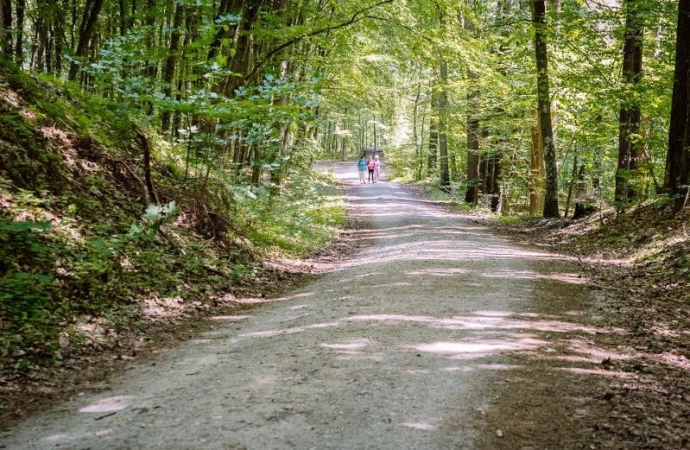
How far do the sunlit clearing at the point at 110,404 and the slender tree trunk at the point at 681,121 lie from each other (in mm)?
11324

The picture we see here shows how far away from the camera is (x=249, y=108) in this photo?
841cm

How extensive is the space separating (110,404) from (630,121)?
1446 centimetres

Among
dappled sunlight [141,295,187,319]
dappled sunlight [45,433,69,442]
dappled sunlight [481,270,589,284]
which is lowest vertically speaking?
dappled sunlight [45,433,69,442]

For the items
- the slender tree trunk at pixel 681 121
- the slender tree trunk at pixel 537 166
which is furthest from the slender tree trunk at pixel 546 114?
the slender tree trunk at pixel 681 121

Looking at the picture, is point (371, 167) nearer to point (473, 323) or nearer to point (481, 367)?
point (473, 323)

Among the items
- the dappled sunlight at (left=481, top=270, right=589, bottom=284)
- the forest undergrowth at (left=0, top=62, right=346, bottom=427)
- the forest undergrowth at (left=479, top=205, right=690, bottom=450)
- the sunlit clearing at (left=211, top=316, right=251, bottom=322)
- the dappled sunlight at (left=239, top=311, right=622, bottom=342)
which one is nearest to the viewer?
the forest undergrowth at (left=479, top=205, right=690, bottom=450)

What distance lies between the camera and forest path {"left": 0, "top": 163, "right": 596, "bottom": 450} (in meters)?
3.94

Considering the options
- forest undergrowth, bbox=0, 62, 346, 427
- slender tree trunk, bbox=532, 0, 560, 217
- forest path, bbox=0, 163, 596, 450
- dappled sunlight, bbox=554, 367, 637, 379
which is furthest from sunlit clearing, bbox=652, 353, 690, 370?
slender tree trunk, bbox=532, 0, 560, 217

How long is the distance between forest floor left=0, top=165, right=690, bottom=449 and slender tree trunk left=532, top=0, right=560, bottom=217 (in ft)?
24.5

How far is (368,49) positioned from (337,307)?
13401 mm

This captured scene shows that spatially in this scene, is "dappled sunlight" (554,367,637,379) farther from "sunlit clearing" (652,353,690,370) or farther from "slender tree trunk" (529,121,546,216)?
"slender tree trunk" (529,121,546,216)

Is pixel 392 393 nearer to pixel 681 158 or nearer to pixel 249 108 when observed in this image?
pixel 249 108

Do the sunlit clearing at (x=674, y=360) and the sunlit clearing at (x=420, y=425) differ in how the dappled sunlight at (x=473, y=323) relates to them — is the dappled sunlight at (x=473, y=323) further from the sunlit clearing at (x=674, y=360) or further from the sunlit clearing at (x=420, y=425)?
the sunlit clearing at (x=420, y=425)

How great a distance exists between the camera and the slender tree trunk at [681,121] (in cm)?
1193
